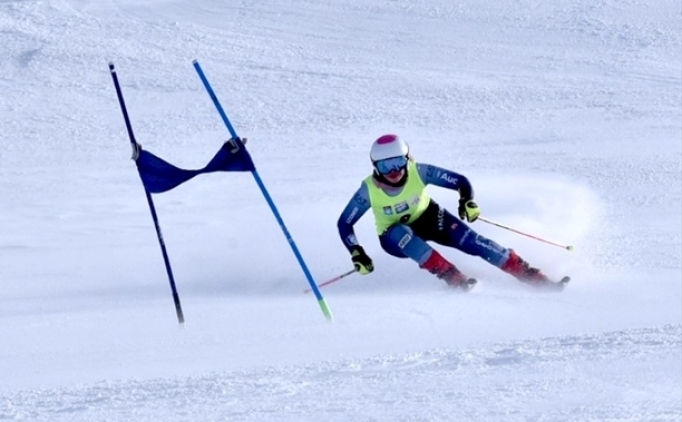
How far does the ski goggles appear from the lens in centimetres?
826

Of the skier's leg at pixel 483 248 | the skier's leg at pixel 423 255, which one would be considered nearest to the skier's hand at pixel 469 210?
the skier's leg at pixel 483 248

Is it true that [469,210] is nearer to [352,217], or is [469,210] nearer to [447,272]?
[447,272]

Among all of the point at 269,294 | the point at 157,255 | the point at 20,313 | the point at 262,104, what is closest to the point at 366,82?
the point at 262,104

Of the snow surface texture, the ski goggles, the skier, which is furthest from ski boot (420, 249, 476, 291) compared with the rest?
the ski goggles

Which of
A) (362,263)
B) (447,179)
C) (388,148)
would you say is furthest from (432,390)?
(447,179)

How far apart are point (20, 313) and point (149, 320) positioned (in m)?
1.27

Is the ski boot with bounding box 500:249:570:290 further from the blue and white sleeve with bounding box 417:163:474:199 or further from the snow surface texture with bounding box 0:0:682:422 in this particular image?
the blue and white sleeve with bounding box 417:163:474:199

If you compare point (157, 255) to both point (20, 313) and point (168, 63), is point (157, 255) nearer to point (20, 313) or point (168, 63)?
point (20, 313)

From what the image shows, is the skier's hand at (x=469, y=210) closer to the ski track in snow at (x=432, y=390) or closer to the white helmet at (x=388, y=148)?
the white helmet at (x=388, y=148)

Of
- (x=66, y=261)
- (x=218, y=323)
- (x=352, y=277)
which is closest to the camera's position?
(x=218, y=323)

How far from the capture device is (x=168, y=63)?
16188mm

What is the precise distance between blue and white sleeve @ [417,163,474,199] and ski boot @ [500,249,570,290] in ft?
1.80

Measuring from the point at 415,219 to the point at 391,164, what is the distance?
645mm

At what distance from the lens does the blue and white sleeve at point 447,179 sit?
336 inches
